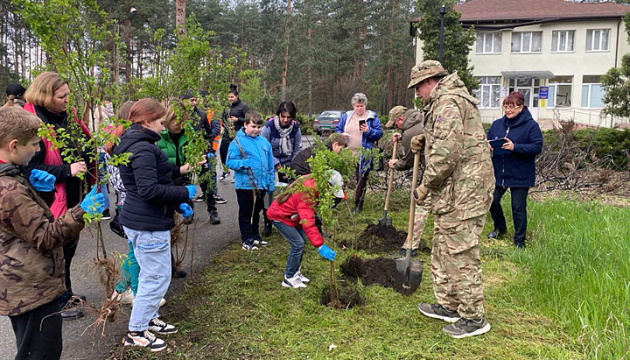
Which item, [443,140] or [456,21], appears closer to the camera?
[443,140]

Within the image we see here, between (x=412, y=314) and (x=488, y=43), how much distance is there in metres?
32.4

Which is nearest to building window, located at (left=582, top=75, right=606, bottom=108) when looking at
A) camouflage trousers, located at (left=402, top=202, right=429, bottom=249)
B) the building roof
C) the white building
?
the white building

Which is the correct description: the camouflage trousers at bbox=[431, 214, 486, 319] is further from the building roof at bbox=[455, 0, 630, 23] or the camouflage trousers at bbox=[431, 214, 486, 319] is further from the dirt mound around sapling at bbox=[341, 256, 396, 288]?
the building roof at bbox=[455, 0, 630, 23]

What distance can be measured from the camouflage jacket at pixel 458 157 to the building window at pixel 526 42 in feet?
106

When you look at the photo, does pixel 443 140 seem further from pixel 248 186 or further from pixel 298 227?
pixel 248 186

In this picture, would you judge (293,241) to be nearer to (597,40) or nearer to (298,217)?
(298,217)

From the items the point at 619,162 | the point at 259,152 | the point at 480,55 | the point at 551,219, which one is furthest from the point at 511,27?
the point at 259,152

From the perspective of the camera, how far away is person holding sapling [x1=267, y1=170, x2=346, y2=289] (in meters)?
3.60

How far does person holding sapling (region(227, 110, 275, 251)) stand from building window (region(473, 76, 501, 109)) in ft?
98.9

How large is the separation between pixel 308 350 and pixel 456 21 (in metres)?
26.2

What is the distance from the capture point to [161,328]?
3287 mm

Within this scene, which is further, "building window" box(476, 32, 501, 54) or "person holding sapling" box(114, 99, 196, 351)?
"building window" box(476, 32, 501, 54)

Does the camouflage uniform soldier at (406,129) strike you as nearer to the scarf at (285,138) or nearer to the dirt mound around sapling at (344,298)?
the scarf at (285,138)

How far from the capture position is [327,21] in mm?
38719
